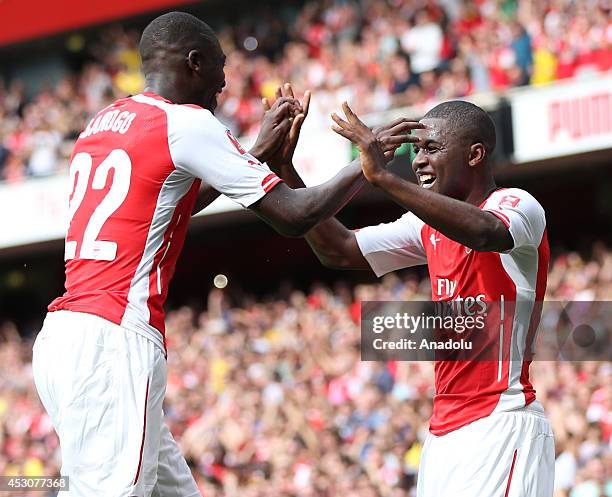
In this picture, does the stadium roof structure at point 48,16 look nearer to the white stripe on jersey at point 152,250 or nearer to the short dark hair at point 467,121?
the short dark hair at point 467,121

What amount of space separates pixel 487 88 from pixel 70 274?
37.7 ft

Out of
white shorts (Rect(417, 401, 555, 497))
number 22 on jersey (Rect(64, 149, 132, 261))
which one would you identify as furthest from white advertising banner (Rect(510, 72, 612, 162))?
number 22 on jersey (Rect(64, 149, 132, 261))

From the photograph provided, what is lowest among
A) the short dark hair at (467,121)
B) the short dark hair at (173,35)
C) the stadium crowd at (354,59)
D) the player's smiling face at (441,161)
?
the player's smiling face at (441,161)

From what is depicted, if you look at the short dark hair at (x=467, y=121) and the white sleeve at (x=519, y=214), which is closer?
the white sleeve at (x=519, y=214)

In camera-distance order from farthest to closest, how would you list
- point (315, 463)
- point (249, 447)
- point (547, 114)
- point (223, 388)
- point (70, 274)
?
1. point (547, 114)
2. point (223, 388)
3. point (249, 447)
4. point (315, 463)
5. point (70, 274)

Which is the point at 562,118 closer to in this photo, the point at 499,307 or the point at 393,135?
the point at 499,307

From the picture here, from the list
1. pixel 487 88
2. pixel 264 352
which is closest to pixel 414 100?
pixel 487 88

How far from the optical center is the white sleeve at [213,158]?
434 centimetres

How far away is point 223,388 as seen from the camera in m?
13.9

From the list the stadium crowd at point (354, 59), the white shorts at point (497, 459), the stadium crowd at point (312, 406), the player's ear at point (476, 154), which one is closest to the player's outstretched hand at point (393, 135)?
the player's ear at point (476, 154)

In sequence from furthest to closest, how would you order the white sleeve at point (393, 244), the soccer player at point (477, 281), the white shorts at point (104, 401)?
1. the white sleeve at point (393, 244)
2. the soccer player at point (477, 281)
3. the white shorts at point (104, 401)

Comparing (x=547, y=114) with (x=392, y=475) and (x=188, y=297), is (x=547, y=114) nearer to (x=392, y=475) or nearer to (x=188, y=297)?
(x=392, y=475)

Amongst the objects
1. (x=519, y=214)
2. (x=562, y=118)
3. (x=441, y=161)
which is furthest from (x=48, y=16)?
(x=519, y=214)

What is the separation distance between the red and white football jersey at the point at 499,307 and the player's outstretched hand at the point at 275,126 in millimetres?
882
